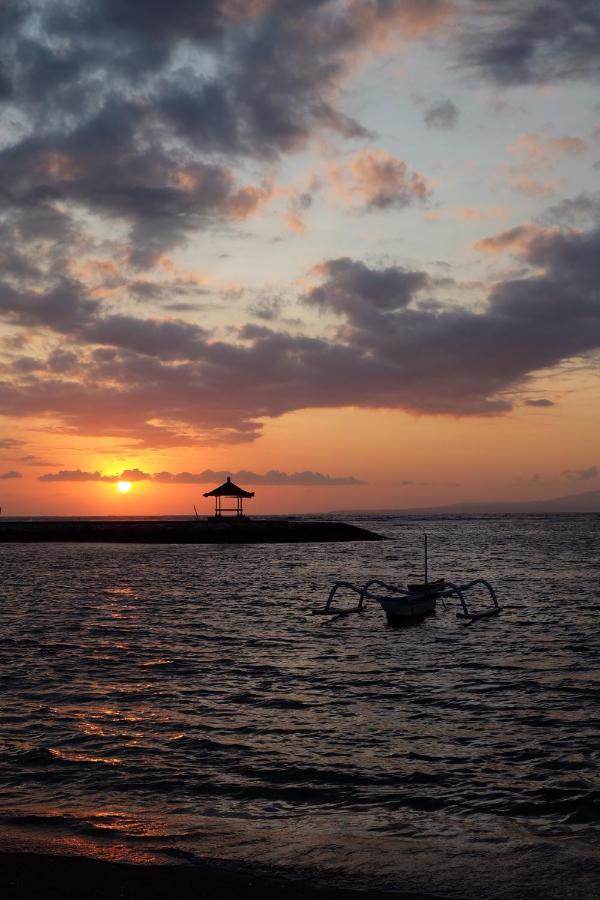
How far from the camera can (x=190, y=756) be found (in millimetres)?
14133

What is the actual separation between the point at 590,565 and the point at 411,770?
61630 mm

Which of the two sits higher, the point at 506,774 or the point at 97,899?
the point at 97,899

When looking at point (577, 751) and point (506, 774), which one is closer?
point (506, 774)

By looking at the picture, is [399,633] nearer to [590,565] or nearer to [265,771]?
[265,771]

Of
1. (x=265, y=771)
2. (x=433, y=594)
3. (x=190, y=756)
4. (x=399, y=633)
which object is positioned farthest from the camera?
(x=433, y=594)

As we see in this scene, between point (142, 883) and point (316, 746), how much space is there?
7.06 meters

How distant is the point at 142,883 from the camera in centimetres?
809

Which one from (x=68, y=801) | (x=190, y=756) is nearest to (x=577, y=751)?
(x=190, y=756)

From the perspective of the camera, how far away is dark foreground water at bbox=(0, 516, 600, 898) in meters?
9.65

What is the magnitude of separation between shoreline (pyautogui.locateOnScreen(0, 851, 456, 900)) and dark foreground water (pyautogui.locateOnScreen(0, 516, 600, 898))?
0.46 m

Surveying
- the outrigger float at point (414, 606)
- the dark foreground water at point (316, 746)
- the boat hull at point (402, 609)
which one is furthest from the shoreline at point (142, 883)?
the outrigger float at point (414, 606)

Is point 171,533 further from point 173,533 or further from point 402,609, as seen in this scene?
point 402,609

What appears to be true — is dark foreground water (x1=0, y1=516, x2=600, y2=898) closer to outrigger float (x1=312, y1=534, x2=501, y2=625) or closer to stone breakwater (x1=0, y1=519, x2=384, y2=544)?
outrigger float (x1=312, y1=534, x2=501, y2=625)

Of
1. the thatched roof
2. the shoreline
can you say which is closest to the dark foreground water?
the shoreline
